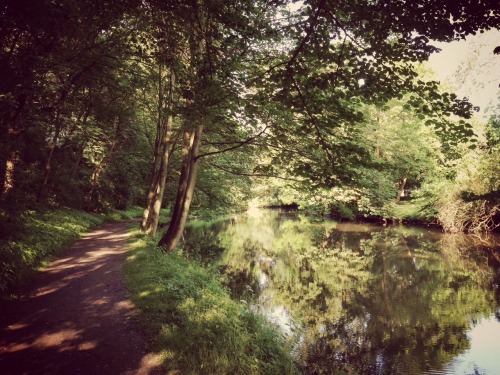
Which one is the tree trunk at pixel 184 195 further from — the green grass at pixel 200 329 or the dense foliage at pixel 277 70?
the green grass at pixel 200 329

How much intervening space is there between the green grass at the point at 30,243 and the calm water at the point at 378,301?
6.55 metres

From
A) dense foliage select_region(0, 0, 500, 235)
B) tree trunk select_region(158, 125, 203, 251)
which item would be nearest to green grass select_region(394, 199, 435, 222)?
dense foliage select_region(0, 0, 500, 235)

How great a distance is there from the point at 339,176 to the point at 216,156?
1251 centimetres

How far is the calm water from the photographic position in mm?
8031

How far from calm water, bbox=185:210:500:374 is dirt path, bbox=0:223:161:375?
13.1 feet

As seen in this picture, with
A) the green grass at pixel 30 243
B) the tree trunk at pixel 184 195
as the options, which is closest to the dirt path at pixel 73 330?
the green grass at pixel 30 243

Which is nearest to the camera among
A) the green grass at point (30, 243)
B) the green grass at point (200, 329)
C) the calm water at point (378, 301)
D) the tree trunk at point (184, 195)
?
the green grass at point (200, 329)

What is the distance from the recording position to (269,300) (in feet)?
38.4

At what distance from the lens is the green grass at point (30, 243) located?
25.4ft

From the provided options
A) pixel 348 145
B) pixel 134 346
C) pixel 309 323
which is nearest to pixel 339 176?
pixel 348 145

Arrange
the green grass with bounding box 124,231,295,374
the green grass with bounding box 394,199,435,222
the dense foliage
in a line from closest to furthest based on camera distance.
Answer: the dense foliage < the green grass with bounding box 124,231,295,374 < the green grass with bounding box 394,199,435,222

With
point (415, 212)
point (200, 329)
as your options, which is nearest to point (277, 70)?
point (200, 329)

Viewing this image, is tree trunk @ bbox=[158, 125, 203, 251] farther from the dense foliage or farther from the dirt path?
the dirt path

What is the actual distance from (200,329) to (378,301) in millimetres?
7770
